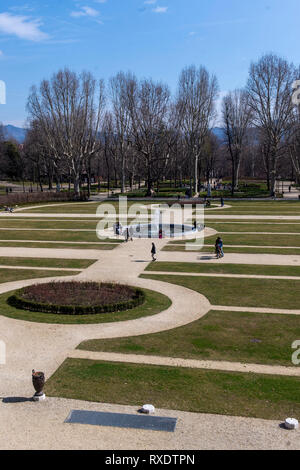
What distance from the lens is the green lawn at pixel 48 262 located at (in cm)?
2558

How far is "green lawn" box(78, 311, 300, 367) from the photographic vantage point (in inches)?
536

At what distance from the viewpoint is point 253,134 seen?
13438cm

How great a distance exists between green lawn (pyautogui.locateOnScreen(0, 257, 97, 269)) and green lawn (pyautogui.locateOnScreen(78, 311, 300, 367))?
11146 mm

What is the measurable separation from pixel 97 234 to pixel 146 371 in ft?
79.7

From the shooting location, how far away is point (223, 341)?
14641 millimetres

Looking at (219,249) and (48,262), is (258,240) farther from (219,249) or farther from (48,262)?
(48,262)

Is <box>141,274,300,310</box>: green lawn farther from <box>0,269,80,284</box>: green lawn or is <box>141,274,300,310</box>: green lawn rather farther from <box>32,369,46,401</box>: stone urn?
<box>32,369,46,401</box>: stone urn

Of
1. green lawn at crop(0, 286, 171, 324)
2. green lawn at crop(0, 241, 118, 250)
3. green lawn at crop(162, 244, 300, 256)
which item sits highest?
green lawn at crop(0, 241, 118, 250)

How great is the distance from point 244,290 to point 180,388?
9.51m

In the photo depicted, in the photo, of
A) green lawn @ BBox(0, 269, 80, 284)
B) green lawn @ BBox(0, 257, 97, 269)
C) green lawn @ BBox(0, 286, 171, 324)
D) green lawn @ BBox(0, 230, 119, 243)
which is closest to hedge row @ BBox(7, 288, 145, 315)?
green lawn @ BBox(0, 286, 171, 324)

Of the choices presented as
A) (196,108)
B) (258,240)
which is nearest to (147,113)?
(196,108)

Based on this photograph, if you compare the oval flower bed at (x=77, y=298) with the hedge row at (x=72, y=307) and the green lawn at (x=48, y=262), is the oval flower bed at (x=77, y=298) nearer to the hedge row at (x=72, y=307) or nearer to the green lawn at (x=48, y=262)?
the hedge row at (x=72, y=307)
